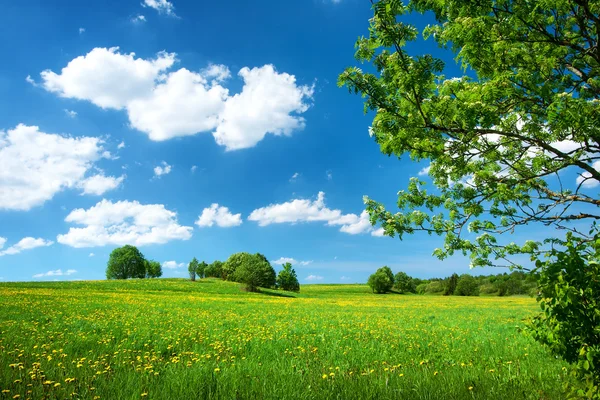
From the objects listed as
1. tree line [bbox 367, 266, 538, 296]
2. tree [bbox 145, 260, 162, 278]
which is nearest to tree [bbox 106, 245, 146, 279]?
tree [bbox 145, 260, 162, 278]

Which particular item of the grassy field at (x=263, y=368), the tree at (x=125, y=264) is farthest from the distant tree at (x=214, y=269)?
the grassy field at (x=263, y=368)

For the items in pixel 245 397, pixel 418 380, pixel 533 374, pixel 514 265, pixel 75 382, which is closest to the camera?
pixel 245 397

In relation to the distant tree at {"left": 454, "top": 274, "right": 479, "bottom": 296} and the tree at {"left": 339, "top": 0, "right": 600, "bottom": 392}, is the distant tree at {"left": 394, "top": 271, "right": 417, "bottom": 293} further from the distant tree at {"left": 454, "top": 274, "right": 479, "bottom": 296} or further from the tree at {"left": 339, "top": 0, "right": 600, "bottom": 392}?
the tree at {"left": 339, "top": 0, "right": 600, "bottom": 392}

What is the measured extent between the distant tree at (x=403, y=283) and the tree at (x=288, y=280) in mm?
46973

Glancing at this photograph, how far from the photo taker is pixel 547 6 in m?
5.68

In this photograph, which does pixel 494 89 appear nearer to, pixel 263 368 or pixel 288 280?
pixel 263 368

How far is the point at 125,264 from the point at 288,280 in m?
64.4

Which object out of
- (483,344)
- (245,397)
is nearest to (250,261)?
(483,344)

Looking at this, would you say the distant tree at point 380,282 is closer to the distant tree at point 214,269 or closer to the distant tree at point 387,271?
the distant tree at point 387,271

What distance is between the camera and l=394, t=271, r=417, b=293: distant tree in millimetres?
129712

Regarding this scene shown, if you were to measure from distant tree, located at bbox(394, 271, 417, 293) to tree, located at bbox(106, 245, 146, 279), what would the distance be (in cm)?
9537

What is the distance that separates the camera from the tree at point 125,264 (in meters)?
125

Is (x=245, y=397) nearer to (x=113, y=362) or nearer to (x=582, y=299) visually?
(x=113, y=362)

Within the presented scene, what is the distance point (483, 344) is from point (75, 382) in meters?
11.0
